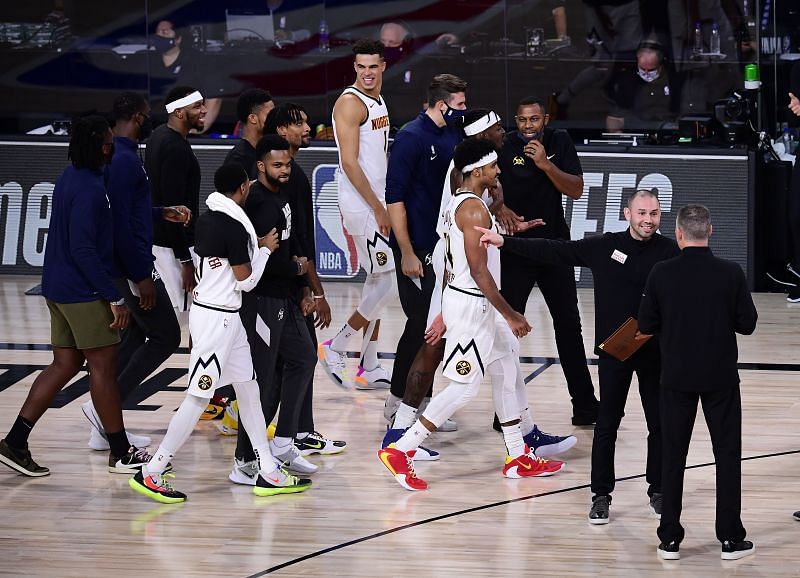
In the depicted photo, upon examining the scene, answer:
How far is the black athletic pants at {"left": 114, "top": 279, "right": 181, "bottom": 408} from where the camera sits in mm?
7324

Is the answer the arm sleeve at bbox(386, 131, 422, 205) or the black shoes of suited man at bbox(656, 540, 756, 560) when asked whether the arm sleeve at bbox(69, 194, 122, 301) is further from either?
the black shoes of suited man at bbox(656, 540, 756, 560)

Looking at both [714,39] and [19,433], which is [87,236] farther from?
[714,39]

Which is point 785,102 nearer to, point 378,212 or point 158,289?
point 378,212

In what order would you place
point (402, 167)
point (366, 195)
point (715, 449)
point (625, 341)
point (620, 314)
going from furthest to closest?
point (366, 195)
point (402, 167)
point (620, 314)
point (625, 341)
point (715, 449)

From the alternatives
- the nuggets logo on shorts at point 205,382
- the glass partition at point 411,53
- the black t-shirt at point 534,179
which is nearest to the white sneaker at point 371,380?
the black t-shirt at point 534,179

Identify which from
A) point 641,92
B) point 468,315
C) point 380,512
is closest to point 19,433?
point 380,512

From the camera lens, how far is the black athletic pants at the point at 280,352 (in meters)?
6.88

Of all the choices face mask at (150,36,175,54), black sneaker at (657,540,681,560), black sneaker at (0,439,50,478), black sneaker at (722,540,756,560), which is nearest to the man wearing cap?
black sneaker at (0,439,50,478)

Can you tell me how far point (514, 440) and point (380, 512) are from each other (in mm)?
849

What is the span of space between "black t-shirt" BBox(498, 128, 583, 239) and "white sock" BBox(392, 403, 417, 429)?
4.00 feet

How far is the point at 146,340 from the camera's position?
297 inches

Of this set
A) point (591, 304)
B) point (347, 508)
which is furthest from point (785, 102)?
point (347, 508)

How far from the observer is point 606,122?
12.7m

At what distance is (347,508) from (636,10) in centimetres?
753
